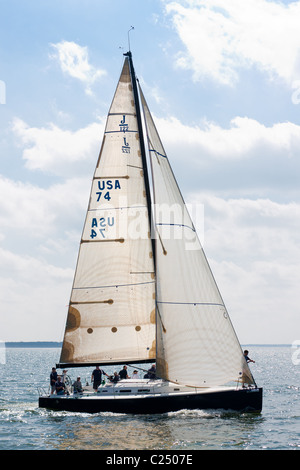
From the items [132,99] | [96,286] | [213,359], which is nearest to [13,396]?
[96,286]

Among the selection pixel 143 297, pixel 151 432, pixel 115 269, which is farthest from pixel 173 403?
pixel 115 269

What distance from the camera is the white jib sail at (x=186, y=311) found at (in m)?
25.7

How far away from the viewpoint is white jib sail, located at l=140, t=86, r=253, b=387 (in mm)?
25719

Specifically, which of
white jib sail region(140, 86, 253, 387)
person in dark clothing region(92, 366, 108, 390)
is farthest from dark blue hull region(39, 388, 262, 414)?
person in dark clothing region(92, 366, 108, 390)

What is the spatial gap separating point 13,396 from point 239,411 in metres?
22.3

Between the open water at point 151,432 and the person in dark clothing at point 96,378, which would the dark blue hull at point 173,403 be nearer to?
the open water at point 151,432

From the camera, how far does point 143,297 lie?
90.7 feet

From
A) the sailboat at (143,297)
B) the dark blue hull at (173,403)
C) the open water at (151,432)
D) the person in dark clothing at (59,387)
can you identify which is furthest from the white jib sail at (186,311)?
the person in dark clothing at (59,387)

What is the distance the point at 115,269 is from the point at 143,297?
1.99 m

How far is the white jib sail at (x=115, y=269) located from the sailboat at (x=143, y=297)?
50 millimetres

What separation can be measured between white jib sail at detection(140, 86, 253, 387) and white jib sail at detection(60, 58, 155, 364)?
1117mm

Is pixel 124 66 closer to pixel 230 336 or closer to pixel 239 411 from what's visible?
pixel 230 336

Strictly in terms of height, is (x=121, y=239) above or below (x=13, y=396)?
above
